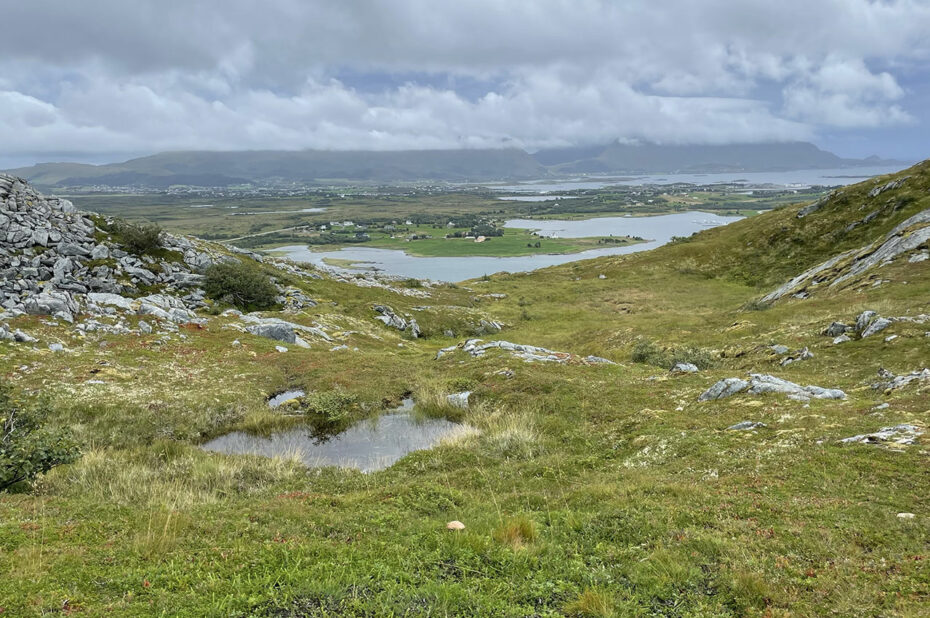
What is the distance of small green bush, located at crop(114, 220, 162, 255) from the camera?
5288cm

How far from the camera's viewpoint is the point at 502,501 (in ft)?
48.1

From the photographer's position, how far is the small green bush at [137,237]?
52.9 metres

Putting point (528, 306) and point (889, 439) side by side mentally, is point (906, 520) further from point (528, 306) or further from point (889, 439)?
point (528, 306)

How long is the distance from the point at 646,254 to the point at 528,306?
4729 centimetres

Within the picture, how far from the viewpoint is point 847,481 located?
13.0 metres

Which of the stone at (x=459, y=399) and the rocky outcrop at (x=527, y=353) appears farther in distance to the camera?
the rocky outcrop at (x=527, y=353)

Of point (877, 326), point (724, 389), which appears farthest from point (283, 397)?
point (877, 326)

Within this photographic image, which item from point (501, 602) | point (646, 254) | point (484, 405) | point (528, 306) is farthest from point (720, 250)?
point (501, 602)

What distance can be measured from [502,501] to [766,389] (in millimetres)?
15128

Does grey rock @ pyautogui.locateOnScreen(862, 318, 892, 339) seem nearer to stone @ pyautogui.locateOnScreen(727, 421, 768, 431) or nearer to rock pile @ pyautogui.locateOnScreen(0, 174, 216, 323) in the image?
stone @ pyautogui.locateOnScreen(727, 421, 768, 431)

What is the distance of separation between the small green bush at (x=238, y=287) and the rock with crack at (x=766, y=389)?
47828mm

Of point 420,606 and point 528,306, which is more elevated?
point 420,606

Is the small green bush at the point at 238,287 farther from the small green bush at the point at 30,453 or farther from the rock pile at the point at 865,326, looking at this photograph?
the rock pile at the point at 865,326

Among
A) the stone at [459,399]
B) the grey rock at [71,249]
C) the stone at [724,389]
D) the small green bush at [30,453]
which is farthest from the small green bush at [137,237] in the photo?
the stone at [724,389]
